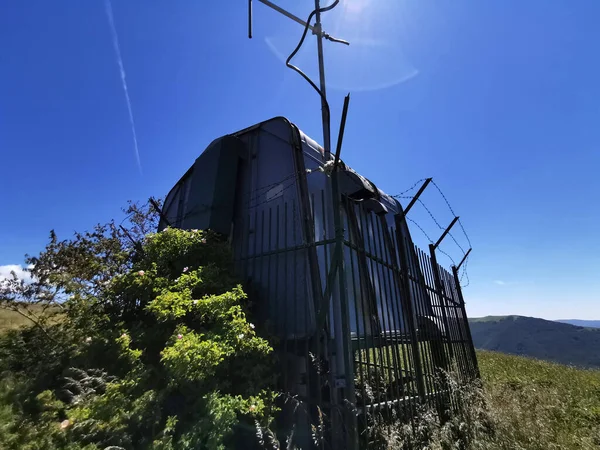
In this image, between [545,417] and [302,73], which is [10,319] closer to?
[302,73]

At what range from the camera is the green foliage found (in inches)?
99.2

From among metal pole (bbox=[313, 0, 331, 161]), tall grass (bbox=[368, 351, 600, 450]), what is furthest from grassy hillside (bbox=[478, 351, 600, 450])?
metal pole (bbox=[313, 0, 331, 161])

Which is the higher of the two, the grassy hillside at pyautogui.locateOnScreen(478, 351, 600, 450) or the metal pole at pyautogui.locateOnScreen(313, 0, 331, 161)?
the metal pole at pyautogui.locateOnScreen(313, 0, 331, 161)

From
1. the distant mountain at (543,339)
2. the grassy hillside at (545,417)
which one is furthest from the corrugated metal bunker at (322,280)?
the distant mountain at (543,339)

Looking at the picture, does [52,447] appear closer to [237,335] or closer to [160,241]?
[237,335]

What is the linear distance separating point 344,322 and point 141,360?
2.16 m

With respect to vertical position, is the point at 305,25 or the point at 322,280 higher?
the point at 305,25

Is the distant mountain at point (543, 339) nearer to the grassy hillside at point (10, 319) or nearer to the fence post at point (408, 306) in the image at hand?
the fence post at point (408, 306)

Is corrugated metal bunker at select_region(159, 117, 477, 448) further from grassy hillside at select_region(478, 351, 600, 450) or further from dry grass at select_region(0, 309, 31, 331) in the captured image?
dry grass at select_region(0, 309, 31, 331)

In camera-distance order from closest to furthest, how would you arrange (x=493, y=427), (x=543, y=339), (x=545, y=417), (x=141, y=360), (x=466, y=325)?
(x=141, y=360) < (x=493, y=427) < (x=545, y=417) < (x=466, y=325) < (x=543, y=339)

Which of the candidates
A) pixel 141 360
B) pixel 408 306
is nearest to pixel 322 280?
pixel 408 306

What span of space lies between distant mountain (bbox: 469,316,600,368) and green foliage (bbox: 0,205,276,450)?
96.9m

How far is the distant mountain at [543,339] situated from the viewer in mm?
92950

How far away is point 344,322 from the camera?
3.40m
